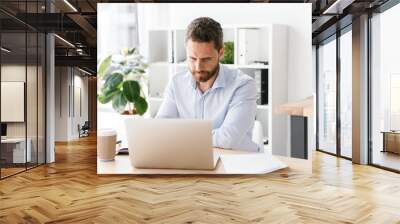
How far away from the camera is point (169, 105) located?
5.14 metres

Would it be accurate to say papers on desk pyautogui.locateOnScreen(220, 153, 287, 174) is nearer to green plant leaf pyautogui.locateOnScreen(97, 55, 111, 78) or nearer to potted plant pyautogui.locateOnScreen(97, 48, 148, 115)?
potted plant pyautogui.locateOnScreen(97, 48, 148, 115)

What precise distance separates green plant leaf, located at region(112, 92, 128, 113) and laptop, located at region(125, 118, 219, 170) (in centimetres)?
24

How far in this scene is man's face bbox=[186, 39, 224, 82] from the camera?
16.8ft

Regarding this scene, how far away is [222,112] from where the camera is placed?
507 centimetres

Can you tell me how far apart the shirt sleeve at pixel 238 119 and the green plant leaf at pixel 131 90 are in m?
1.07

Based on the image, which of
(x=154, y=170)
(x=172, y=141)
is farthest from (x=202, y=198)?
(x=154, y=170)

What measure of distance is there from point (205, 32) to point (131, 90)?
1.17 m

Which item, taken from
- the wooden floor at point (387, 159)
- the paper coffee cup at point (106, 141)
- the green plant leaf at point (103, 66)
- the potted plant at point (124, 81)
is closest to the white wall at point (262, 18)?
the potted plant at point (124, 81)

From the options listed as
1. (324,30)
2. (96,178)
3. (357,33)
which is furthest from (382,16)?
(96,178)

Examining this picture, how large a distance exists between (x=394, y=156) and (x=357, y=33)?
88.6 inches

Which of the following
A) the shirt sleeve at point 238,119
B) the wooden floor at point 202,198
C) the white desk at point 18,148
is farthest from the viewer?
the white desk at point 18,148

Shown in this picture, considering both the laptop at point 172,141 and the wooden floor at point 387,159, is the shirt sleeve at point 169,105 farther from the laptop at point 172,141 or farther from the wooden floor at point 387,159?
the wooden floor at point 387,159

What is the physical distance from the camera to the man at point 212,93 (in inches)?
199

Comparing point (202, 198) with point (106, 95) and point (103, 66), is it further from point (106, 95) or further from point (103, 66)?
point (103, 66)
